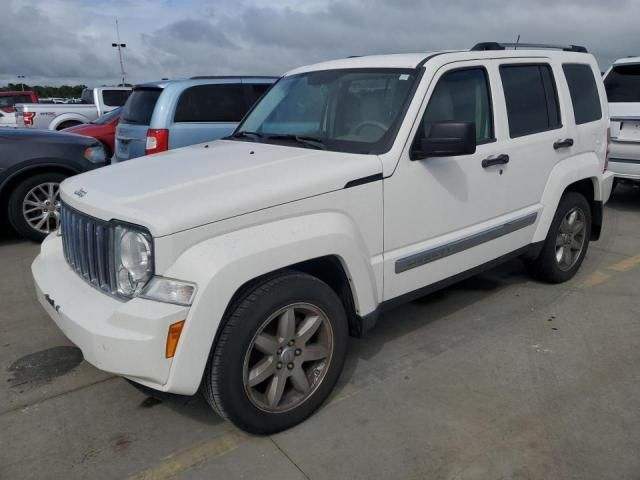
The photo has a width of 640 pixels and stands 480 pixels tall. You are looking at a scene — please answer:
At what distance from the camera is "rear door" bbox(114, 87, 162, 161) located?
721 centimetres

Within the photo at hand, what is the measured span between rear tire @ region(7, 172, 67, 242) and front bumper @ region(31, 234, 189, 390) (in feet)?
12.7

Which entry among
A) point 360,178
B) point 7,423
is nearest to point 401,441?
point 360,178

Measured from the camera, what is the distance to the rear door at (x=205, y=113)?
6725 millimetres

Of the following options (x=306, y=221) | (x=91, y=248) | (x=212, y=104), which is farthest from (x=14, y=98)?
(x=306, y=221)

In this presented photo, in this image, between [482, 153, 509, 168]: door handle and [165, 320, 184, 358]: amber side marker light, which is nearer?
[165, 320, 184, 358]: amber side marker light

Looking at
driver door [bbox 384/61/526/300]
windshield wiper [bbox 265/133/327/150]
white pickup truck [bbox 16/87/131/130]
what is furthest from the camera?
white pickup truck [bbox 16/87/131/130]

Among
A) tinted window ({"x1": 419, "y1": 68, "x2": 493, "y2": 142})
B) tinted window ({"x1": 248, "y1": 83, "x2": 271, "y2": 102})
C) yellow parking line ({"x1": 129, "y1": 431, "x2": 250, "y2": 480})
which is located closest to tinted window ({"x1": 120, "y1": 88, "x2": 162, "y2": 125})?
tinted window ({"x1": 248, "y1": 83, "x2": 271, "y2": 102})

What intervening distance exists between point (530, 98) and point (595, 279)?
1.88 metres

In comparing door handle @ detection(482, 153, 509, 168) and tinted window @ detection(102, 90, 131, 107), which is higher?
tinted window @ detection(102, 90, 131, 107)

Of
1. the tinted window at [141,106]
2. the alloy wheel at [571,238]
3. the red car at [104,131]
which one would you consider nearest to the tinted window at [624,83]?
the alloy wheel at [571,238]

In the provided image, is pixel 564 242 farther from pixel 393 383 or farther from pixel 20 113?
Result: pixel 20 113

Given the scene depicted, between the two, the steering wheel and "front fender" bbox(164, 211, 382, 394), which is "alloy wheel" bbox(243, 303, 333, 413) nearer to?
"front fender" bbox(164, 211, 382, 394)

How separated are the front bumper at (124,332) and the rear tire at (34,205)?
12.7 ft

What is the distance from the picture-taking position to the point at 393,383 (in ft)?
10.8
